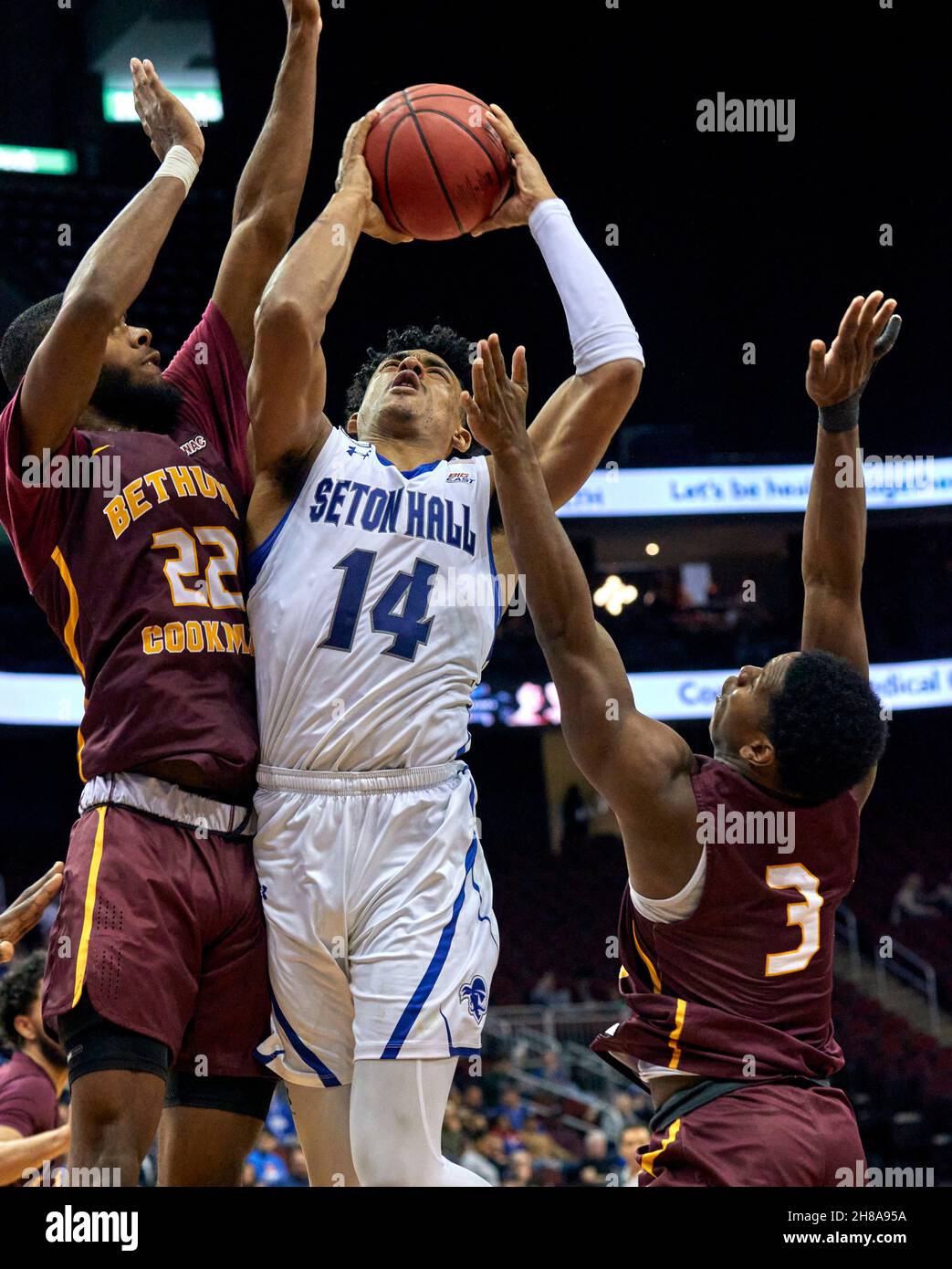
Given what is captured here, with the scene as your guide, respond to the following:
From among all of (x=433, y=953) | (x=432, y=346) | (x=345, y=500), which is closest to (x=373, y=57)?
(x=432, y=346)

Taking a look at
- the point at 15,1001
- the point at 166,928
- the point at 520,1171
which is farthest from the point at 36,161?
the point at 166,928

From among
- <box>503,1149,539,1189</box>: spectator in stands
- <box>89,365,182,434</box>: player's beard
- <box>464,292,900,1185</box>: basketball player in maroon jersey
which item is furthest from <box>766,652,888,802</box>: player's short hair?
<box>503,1149,539,1189</box>: spectator in stands

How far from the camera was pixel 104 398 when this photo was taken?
354 centimetres

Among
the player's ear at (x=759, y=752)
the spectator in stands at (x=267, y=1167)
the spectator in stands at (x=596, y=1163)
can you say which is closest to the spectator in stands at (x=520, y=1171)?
the spectator in stands at (x=596, y=1163)

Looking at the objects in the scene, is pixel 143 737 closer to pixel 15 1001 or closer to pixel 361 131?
pixel 361 131

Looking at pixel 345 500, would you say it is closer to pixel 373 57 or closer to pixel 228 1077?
pixel 228 1077

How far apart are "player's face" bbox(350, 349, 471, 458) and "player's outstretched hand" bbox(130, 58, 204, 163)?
73 centimetres

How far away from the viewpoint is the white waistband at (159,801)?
3.16 meters

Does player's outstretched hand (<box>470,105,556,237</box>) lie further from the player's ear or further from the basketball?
the player's ear

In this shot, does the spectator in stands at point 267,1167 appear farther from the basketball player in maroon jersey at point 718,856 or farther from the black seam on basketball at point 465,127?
the black seam on basketball at point 465,127

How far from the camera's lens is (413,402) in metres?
3.64

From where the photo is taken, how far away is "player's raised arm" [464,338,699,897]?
3.03 meters

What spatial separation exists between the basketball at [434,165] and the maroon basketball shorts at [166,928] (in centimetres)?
159

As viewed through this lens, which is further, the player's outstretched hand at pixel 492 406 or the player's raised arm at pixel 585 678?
the player's outstretched hand at pixel 492 406
